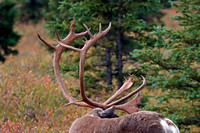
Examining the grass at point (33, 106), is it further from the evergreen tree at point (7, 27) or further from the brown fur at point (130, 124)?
the evergreen tree at point (7, 27)

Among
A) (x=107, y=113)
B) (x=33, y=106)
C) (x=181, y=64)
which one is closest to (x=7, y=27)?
(x=33, y=106)

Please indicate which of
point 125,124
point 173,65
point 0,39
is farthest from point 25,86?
point 0,39

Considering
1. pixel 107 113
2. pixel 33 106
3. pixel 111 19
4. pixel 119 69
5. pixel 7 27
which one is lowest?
pixel 33 106

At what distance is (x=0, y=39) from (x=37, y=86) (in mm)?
9955

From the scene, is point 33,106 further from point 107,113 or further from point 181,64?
point 107,113

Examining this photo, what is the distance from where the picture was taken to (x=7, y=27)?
18.7m

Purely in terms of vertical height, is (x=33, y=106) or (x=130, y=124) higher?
(x=130, y=124)

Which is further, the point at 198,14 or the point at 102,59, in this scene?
the point at 102,59

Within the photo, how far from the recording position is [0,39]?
18.2m

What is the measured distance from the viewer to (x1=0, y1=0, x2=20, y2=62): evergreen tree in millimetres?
18391

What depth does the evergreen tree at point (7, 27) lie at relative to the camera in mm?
18391

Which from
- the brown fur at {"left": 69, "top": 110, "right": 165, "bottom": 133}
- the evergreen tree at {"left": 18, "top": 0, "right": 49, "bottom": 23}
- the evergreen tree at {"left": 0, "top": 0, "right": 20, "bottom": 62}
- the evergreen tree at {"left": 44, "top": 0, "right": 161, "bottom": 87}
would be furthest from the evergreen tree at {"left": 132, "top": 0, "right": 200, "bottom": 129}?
the evergreen tree at {"left": 18, "top": 0, "right": 49, "bottom": 23}

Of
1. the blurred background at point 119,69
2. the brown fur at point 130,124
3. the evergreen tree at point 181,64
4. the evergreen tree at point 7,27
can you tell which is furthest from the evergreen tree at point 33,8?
the brown fur at point 130,124

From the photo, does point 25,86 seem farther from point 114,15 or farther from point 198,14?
point 198,14
